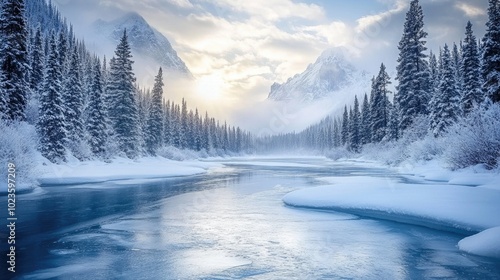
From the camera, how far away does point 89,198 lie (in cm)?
1723

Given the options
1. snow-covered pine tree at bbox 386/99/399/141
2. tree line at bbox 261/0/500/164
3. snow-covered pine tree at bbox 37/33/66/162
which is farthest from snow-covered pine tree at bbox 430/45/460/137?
snow-covered pine tree at bbox 37/33/66/162

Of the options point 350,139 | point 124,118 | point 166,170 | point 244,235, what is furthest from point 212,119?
point 244,235

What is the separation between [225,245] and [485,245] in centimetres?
657

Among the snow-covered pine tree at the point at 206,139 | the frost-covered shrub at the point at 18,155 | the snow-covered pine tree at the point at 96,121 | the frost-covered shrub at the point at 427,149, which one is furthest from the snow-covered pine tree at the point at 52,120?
the snow-covered pine tree at the point at 206,139

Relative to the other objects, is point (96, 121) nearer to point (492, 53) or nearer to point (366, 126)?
point (492, 53)

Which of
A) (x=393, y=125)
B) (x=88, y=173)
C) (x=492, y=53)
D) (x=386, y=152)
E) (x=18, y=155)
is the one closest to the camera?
(x=18, y=155)

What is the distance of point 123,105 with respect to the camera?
42969mm

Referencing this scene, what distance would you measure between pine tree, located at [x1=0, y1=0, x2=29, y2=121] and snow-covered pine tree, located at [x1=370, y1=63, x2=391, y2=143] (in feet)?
160

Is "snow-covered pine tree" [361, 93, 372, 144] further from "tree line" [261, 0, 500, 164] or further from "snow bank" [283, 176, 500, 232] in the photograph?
"snow bank" [283, 176, 500, 232]

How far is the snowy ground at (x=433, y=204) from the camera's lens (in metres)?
8.76

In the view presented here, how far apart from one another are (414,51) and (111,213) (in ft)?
134

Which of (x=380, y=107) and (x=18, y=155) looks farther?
(x=380, y=107)

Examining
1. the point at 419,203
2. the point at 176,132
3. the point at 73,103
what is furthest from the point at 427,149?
the point at 176,132

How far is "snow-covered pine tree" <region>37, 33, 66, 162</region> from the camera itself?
98.4ft
